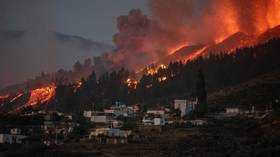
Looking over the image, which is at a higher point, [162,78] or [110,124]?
[162,78]

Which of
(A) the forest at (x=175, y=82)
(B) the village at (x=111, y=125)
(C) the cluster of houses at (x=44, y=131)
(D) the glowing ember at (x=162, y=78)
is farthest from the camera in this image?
(D) the glowing ember at (x=162, y=78)

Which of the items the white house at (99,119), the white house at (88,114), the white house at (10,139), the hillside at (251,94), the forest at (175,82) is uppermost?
the forest at (175,82)

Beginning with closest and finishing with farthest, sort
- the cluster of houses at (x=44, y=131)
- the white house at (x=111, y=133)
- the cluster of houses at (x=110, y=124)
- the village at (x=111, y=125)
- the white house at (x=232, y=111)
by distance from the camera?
the cluster of houses at (x=110, y=124)
the village at (x=111, y=125)
the white house at (x=111, y=133)
the cluster of houses at (x=44, y=131)
the white house at (x=232, y=111)

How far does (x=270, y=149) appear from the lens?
53.7m

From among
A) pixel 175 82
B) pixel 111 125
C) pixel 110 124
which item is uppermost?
pixel 175 82

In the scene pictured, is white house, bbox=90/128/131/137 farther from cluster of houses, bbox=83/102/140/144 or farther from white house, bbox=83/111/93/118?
white house, bbox=83/111/93/118

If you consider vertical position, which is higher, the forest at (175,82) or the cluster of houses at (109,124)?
the forest at (175,82)

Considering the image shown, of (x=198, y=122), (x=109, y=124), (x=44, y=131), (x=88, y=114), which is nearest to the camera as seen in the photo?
(x=44, y=131)

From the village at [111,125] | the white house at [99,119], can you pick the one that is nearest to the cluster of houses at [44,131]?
the village at [111,125]

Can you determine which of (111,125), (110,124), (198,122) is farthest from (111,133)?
(198,122)

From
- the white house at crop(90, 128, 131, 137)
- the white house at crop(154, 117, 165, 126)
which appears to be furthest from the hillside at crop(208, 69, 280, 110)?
the white house at crop(90, 128, 131, 137)

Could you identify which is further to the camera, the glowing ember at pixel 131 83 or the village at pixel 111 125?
the glowing ember at pixel 131 83

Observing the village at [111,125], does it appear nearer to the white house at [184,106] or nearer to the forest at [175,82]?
the white house at [184,106]

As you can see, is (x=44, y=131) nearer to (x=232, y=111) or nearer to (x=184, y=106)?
(x=184, y=106)
